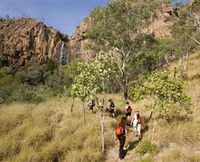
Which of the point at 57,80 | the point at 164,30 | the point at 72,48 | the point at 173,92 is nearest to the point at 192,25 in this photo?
the point at 173,92

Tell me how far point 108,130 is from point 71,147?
2747 mm

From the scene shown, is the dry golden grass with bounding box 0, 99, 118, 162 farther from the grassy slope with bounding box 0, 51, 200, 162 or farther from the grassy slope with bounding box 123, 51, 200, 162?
the grassy slope with bounding box 123, 51, 200, 162

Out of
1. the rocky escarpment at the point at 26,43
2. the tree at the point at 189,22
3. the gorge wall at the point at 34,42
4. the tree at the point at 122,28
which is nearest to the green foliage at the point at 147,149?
the tree at the point at 122,28

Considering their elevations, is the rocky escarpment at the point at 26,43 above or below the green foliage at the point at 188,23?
above

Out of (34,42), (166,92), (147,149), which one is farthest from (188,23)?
(34,42)

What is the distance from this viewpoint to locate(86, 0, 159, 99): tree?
1502 cm

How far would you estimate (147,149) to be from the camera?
6.64m

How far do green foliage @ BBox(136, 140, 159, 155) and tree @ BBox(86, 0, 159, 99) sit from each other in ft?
27.1

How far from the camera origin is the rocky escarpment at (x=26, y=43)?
51625 mm

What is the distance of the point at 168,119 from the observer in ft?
29.6

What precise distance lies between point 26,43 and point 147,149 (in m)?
55.8

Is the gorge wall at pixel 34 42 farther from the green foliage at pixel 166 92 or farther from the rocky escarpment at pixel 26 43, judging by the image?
the green foliage at pixel 166 92

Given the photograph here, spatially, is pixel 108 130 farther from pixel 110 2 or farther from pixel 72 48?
pixel 72 48

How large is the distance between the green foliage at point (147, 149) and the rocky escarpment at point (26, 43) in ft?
173
